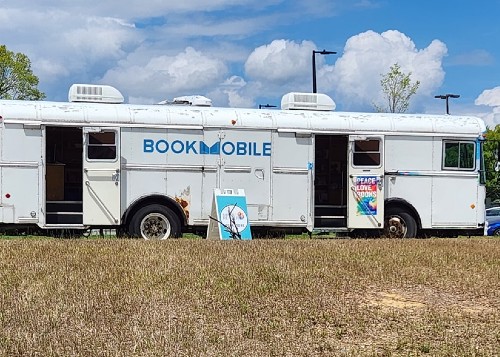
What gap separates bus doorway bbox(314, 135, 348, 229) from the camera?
1638 cm

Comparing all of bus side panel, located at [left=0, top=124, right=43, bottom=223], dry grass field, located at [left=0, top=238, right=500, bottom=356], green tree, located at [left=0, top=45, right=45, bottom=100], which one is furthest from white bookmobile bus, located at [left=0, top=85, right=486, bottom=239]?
green tree, located at [left=0, top=45, right=45, bottom=100]

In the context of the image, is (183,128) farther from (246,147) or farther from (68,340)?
(68,340)

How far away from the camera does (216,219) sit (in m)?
14.7

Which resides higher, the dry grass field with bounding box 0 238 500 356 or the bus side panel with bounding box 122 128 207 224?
the bus side panel with bounding box 122 128 207 224

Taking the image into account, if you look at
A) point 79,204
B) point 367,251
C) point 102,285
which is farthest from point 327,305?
point 79,204

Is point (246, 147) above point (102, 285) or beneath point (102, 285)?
above

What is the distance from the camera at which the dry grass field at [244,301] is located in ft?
20.0

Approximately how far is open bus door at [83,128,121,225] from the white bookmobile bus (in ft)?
0.07

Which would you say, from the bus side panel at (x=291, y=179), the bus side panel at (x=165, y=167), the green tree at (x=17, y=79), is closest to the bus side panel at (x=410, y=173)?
the bus side panel at (x=291, y=179)

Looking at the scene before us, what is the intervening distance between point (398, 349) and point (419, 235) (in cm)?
1047

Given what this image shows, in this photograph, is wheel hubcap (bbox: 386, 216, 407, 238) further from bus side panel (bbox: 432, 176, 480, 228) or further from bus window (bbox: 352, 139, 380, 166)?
bus window (bbox: 352, 139, 380, 166)

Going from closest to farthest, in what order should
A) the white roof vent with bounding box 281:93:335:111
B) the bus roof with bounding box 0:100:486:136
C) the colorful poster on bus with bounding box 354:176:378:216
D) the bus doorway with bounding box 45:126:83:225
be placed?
the bus roof with bounding box 0:100:486:136, the bus doorway with bounding box 45:126:83:225, the colorful poster on bus with bounding box 354:176:378:216, the white roof vent with bounding box 281:93:335:111

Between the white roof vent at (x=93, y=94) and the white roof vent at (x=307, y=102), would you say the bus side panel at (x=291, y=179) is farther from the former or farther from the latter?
the white roof vent at (x=93, y=94)

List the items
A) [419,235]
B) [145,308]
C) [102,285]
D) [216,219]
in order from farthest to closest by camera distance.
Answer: [419,235] → [216,219] → [102,285] → [145,308]
